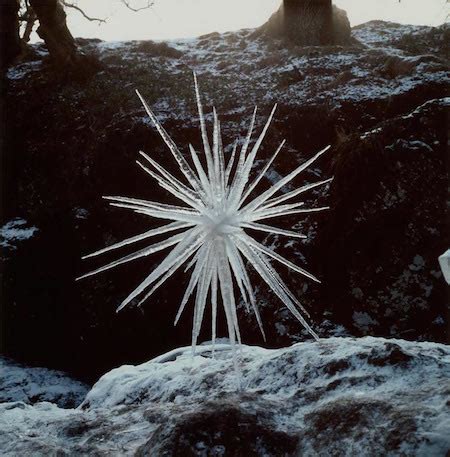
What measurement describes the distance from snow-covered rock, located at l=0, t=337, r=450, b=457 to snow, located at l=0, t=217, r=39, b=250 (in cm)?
590

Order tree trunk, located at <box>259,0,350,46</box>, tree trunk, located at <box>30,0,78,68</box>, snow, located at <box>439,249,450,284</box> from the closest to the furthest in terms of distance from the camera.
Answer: snow, located at <box>439,249,450,284</box> → tree trunk, located at <box>30,0,78,68</box> → tree trunk, located at <box>259,0,350,46</box>

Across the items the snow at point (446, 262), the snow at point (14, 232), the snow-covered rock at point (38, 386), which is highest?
the snow at point (446, 262)

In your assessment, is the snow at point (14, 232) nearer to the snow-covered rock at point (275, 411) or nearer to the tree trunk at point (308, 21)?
the snow-covered rock at point (275, 411)

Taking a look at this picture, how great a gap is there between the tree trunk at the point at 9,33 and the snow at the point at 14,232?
4691 millimetres

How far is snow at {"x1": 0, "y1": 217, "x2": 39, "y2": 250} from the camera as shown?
878 centimetres

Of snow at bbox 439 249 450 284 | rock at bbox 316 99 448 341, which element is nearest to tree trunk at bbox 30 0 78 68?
rock at bbox 316 99 448 341

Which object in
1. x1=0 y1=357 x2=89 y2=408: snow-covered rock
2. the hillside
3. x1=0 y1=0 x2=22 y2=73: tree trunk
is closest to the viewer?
the hillside

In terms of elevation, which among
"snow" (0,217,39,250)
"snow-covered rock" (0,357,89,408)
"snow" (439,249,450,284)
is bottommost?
"snow-covered rock" (0,357,89,408)

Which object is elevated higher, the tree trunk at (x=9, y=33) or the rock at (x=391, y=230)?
the tree trunk at (x=9, y=33)

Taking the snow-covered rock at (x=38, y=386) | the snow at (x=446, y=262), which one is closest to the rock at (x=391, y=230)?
the snow at (x=446, y=262)

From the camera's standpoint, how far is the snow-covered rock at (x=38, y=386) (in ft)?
24.0

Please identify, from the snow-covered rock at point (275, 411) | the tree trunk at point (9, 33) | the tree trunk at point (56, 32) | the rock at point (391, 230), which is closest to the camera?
the snow-covered rock at point (275, 411)

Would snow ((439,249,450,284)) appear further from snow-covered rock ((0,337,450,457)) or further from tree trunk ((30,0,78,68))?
tree trunk ((30,0,78,68))

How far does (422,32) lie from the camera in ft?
42.5
